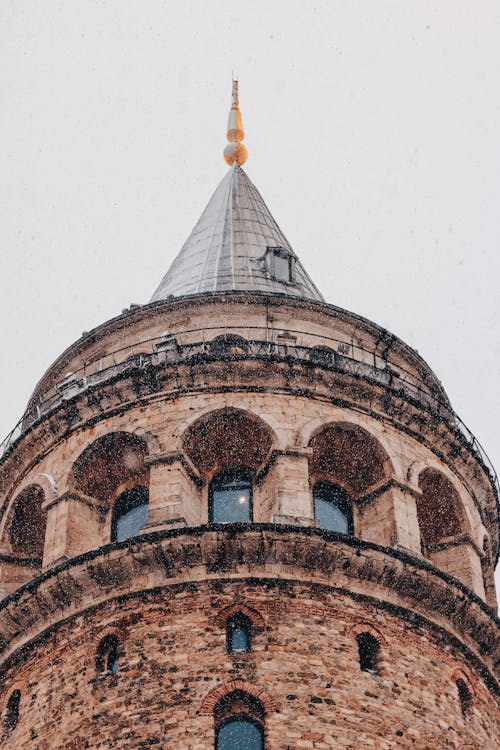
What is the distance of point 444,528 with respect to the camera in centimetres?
2842

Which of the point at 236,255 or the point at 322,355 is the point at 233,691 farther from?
the point at 236,255

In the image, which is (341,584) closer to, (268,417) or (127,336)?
(268,417)

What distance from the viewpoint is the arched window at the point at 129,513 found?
2686 centimetres

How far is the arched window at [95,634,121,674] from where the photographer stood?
2323 cm

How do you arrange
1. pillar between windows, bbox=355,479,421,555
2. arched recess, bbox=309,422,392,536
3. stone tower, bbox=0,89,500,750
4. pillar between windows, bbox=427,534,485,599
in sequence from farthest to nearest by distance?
pillar between windows, bbox=427,534,485,599
arched recess, bbox=309,422,392,536
pillar between windows, bbox=355,479,421,555
stone tower, bbox=0,89,500,750

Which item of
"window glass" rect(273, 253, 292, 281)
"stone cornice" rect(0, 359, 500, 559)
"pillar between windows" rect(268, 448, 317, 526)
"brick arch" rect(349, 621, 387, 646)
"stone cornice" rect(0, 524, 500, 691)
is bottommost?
"brick arch" rect(349, 621, 387, 646)

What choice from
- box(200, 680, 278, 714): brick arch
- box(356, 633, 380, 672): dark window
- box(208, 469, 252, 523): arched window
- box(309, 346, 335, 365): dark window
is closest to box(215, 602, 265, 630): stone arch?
box(200, 680, 278, 714): brick arch

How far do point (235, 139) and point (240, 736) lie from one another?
24337 millimetres

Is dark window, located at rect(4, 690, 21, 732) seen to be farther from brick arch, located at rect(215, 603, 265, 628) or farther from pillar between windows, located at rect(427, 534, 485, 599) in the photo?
pillar between windows, located at rect(427, 534, 485, 599)

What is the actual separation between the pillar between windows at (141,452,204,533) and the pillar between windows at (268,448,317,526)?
4.70 ft

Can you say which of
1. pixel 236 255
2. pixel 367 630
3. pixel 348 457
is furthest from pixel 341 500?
pixel 236 255

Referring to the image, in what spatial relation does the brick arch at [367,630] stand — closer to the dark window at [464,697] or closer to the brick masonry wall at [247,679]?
the brick masonry wall at [247,679]

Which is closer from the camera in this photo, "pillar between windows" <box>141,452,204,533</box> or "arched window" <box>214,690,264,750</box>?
"arched window" <box>214,690,264,750</box>

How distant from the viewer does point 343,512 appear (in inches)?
1074
